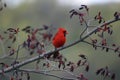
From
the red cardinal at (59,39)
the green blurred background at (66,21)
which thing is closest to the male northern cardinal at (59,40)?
the red cardinal at (59,39)

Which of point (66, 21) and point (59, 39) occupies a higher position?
point (66, 21)

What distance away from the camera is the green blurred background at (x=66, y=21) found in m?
18.0

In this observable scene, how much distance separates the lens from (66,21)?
22.5 m

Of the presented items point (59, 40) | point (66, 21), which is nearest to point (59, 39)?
point (59, 40)

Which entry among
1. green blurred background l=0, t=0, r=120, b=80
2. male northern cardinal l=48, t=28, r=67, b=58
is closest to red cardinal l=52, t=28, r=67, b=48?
male northern cardinal l=48, t=28, r=67, b=58

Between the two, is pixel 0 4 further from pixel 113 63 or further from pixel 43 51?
pixel 113 63

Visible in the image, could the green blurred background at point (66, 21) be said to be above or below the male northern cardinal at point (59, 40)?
above

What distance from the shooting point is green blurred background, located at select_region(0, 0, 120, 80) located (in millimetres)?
17984

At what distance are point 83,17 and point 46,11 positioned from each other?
71.1 feet

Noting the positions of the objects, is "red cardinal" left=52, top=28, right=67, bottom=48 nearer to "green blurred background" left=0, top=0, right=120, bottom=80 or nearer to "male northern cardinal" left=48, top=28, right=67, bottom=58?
"male northern cardinal" left=48, top=28, right=67, bottom=58

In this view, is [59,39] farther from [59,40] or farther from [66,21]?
[66,21]

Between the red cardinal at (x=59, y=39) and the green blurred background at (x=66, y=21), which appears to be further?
the green blurred background at (x=66, y=21)

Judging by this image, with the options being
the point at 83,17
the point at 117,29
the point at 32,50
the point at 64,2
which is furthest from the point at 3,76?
the point at 64,2

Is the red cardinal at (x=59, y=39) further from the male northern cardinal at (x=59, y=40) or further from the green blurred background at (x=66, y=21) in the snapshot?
the green blurred background at (x=66, y=21)
